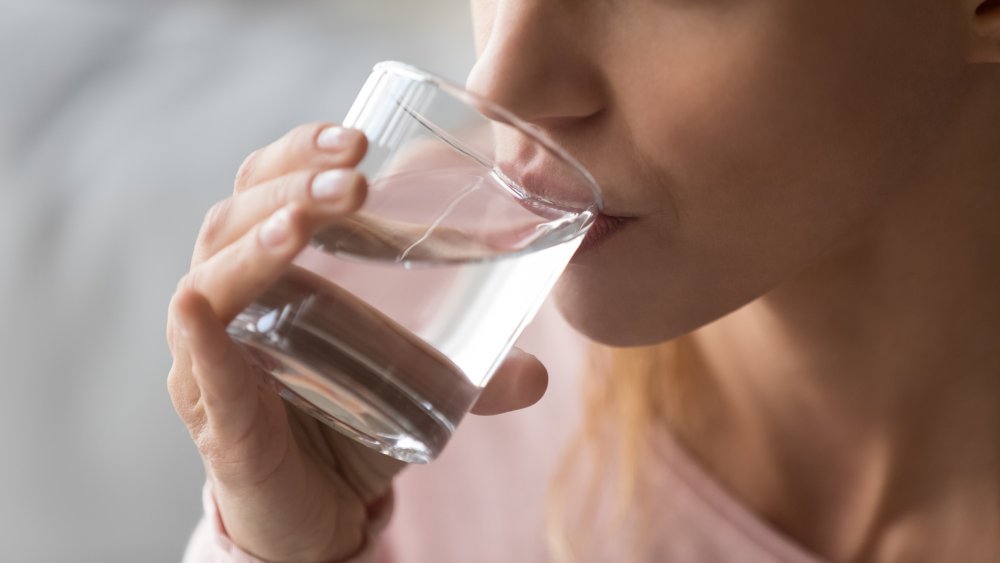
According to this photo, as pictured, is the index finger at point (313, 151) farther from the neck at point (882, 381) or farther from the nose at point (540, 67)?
the neck at point (882, 381)

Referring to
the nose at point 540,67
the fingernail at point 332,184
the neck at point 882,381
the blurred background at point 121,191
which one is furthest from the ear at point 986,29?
the blurred background at point 121,191

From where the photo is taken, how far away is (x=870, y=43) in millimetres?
873

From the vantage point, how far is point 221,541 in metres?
1.04

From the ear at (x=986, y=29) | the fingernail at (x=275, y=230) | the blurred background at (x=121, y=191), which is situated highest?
the ear at (x=986, y=29)

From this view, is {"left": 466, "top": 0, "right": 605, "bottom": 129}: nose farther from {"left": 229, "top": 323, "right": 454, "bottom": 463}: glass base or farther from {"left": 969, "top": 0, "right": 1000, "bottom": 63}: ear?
{"left": 969, "top": 0, "right": 1000, "bottom": 63}: ear

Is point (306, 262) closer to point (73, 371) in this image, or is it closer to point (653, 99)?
point (653, 99)

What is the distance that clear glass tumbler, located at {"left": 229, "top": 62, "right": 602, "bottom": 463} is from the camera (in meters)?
0.72

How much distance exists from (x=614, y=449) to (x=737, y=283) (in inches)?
18.6

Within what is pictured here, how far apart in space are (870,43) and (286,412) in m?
0.56

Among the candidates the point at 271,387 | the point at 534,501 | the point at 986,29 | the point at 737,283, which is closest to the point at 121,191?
the point at 534,501

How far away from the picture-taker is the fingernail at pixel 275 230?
2.26 ft

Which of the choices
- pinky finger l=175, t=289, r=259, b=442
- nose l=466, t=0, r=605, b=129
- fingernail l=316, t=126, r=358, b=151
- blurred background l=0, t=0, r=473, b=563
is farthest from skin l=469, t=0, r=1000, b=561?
blurred background l=0, t=0, r=473, b=563

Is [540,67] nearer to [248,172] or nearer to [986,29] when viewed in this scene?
[248,172]

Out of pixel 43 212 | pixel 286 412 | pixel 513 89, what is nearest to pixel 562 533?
pixel 286 412
